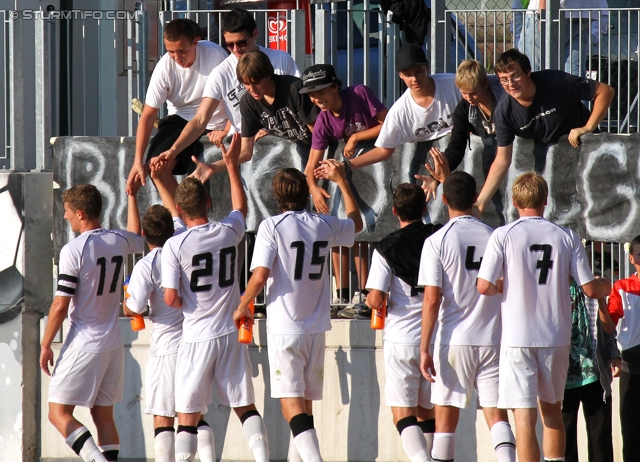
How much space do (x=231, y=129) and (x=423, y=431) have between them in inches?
117

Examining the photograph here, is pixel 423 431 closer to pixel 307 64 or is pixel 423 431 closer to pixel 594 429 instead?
pixel 594 429

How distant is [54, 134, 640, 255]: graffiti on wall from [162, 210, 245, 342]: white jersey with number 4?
1.43 m

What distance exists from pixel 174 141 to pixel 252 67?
1.21 metres

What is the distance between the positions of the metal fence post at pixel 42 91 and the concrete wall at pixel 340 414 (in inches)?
67.3

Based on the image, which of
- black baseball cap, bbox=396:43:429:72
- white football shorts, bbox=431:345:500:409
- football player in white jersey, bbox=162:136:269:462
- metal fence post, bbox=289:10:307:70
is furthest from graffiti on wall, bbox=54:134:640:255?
white football shorts, bbox=431:345:500:409

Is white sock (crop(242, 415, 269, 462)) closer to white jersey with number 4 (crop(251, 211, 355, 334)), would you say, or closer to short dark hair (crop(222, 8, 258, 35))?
white jersey with number 4 (crop(251, 211, 355, 334))

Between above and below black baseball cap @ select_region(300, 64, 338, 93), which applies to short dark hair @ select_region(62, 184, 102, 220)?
below

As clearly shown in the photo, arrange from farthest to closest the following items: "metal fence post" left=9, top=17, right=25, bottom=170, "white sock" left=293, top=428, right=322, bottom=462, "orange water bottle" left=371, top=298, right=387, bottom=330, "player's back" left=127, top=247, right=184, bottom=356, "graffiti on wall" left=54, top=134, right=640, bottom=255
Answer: "metal fence post" left=9, top=17, right=25, bottom=170 < "graffiti on wall" left=54, top=134, right=640, bottom=255 < "player's back" left=127, top=247, right=184, bottom=356 < "orange water bottle" left=371, top=298, right=387, bottom=330 < "white sock" left=293, top=428, right=322, bottom=462

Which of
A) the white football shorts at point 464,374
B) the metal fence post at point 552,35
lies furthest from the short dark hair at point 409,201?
the metal fence post at point 552,35

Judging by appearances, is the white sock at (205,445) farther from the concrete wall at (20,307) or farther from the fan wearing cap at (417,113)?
the fan wearing cap at (417,113)

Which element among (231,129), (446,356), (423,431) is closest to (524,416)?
(446,356)

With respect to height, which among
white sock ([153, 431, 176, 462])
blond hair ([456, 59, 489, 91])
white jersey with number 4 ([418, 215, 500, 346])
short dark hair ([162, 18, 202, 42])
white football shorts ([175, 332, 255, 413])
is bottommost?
white sock ([153, 431, 176, 462])

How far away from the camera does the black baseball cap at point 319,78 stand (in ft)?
24.4

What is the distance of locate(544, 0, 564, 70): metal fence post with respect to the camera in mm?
8805
